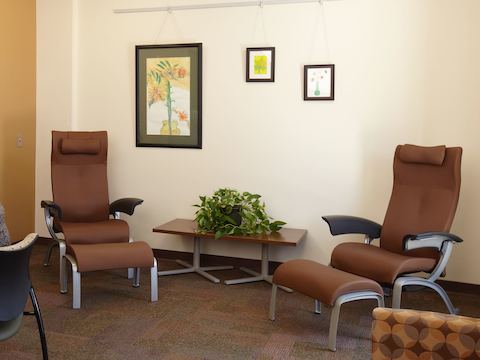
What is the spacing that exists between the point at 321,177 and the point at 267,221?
57 cm

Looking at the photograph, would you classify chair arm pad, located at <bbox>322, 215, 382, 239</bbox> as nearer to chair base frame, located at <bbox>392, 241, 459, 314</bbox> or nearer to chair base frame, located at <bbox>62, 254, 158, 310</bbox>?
chair base frame, located at <bbox>392, 241, 459, 314</bbox>

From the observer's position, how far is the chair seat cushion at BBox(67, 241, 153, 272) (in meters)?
3.48

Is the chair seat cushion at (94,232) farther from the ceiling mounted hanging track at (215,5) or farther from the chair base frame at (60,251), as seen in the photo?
the ceiling mounted hanging track at (215,5)

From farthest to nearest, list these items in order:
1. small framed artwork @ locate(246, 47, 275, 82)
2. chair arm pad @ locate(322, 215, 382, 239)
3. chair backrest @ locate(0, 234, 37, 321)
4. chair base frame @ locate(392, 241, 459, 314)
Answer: small framed artwork @ locate(246, 47, 275, 82), chair arm pad @ locate(322, 215, 382, 239), chair base frame @ locate(392, 241, 459, 314), chair backrest @ locate(0, 234, 37, 321)

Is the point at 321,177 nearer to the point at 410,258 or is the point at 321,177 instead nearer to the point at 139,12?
the point at 410,258

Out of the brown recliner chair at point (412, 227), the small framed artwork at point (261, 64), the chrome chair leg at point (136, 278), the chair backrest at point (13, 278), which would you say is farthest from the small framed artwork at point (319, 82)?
the chair backrest at point (13, 278)

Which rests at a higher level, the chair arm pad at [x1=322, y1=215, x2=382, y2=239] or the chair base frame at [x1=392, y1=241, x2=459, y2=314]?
the chair arm pad at [x1=322, y1=215, x2=382, y2=239]

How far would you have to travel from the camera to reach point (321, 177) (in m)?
4.30

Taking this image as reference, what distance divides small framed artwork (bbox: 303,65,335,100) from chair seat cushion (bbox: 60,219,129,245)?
1823 mm

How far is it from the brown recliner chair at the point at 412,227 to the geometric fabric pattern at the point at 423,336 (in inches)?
57.3

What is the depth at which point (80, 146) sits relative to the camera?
4488mm

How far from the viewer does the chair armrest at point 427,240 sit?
3.21 m

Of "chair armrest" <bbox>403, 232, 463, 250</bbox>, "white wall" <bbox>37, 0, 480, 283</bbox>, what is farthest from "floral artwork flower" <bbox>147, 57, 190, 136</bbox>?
"chair armrest" <bbox>403, 232, 463, 250</bbox>

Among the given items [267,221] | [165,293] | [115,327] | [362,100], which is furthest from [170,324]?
[362,100]
